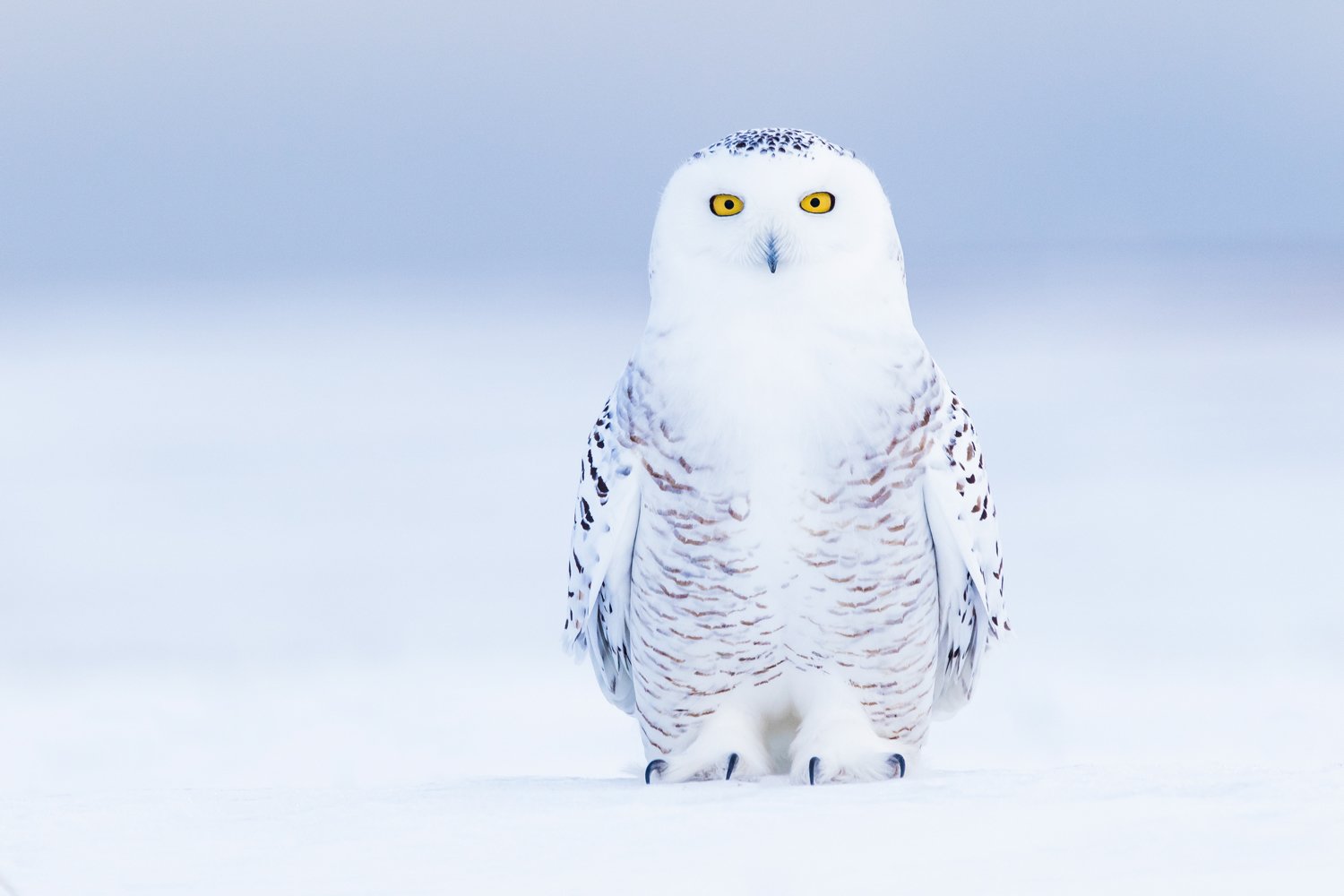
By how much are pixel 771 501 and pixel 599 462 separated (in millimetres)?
285

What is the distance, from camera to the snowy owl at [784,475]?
5.79ft

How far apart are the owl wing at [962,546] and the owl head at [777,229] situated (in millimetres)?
203

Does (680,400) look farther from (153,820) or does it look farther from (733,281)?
(153,820)

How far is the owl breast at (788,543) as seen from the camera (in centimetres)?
177

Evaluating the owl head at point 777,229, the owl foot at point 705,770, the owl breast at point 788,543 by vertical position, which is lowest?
the owl foot at point 705,770

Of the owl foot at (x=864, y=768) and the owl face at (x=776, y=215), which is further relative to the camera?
the owl foot at (x=864, y=768)

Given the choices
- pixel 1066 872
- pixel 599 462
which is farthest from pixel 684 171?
pixel 1066 872

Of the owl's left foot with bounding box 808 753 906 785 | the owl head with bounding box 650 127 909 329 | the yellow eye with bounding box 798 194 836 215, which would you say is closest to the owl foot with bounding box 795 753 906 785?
the owl's left foot with bounding box 808 753 906 785

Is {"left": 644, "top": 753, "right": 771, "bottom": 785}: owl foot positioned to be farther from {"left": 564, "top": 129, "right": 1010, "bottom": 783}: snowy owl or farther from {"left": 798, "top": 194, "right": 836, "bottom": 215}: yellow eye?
{"left": 798, "top": 194, "right": 836, "bottom": 215}: yellow eye

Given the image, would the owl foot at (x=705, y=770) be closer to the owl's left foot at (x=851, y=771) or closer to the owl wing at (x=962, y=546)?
the owl's left foot at (x=851, y=771)

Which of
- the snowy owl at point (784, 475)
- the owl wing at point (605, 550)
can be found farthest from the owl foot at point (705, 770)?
the owl wing at point (605, 550)

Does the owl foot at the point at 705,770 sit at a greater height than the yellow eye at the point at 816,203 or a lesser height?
lesser

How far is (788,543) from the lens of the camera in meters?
1.78

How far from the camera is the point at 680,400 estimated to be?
1793mm
